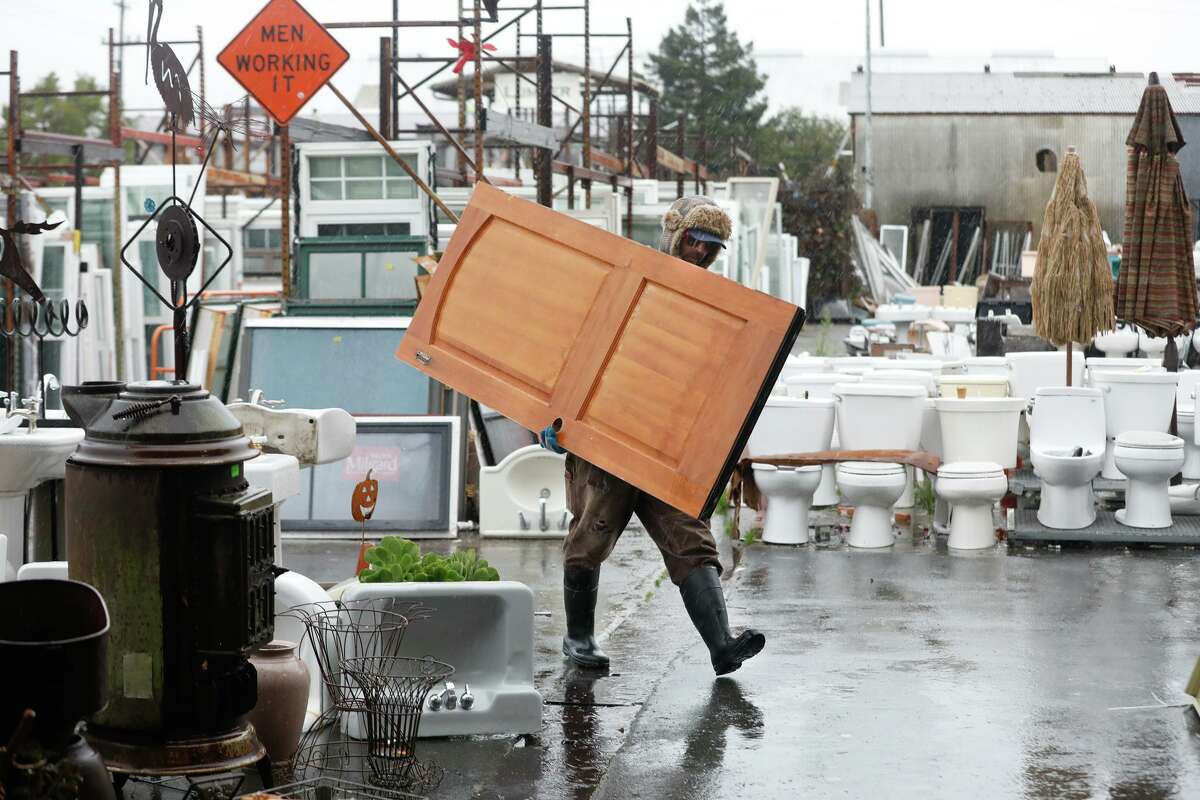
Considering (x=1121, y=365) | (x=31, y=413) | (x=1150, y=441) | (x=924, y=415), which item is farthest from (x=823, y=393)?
(x=31, y=413)

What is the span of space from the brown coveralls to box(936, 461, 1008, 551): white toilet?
162 inches

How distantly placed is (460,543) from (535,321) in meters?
4.57

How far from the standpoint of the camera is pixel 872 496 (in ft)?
33.5

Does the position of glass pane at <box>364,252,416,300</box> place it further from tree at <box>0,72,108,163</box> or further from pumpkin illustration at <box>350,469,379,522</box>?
tree at <box>0,72,108,163</box>

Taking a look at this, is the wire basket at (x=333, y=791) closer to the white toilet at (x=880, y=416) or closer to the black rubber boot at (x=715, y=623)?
the black rubber boot at (x=715, y=623)

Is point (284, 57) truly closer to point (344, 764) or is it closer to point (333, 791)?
point (344, 764)

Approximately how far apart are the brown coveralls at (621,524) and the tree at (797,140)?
206 feet

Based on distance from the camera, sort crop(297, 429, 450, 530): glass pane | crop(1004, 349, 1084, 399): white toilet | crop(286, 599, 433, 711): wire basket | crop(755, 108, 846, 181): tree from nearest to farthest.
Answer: crop(286, 599, 433, 711): wire basket → crop(297, 429, 450, 530): glass pane → crop(1004, 349, 1084, 399): white toilet → crop(755, 108, 846, 181): tree

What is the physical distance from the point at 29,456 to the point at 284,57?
757cm

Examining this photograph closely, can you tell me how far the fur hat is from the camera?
6.32m

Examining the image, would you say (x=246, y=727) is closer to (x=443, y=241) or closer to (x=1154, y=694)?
(x=1154, y=694)

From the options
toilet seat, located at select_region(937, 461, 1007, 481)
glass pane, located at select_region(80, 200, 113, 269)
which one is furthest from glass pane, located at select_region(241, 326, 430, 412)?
glass pane, located at select_region(80, 200, 113, 269)

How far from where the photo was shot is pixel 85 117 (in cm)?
5872

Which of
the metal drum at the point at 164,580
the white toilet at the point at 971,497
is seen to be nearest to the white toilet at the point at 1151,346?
the white toilet at the point at 971,497
